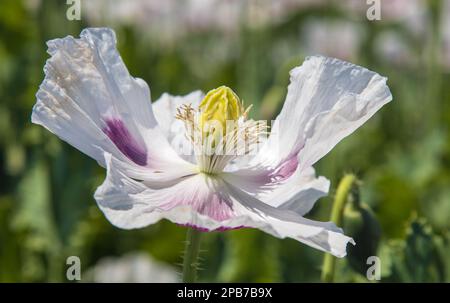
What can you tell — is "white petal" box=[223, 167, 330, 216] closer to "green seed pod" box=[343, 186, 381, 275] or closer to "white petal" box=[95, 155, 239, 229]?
"white petal" box=[95, 155, 239, 229]

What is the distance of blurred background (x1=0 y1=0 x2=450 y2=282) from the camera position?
240 centimetres

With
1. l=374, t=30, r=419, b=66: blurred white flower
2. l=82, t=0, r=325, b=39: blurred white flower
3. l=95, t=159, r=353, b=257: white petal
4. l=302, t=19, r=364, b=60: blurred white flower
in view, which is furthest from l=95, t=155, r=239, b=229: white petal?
l=374, t=30, r=419, b=66: blurred white flower

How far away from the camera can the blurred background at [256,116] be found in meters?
2.40

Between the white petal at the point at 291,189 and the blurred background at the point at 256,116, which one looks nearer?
the white petal at the point at 291,189

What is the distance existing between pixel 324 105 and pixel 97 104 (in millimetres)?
367

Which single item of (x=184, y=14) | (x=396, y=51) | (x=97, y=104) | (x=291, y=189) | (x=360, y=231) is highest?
(x=97, y=104)

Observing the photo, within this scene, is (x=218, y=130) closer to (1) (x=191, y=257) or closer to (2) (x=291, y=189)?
(2) (x=291, y=189)

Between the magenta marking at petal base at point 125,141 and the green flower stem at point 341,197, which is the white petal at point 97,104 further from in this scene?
the green flower stem at point 341,197

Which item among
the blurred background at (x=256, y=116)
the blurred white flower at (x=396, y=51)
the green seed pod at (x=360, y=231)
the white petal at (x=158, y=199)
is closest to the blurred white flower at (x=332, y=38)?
the blurred background at (x=256, y=116)

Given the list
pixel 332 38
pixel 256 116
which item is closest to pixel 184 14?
pixel 332 38

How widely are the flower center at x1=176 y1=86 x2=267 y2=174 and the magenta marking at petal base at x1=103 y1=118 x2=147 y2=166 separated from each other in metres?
0.09

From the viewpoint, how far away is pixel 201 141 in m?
1.61
